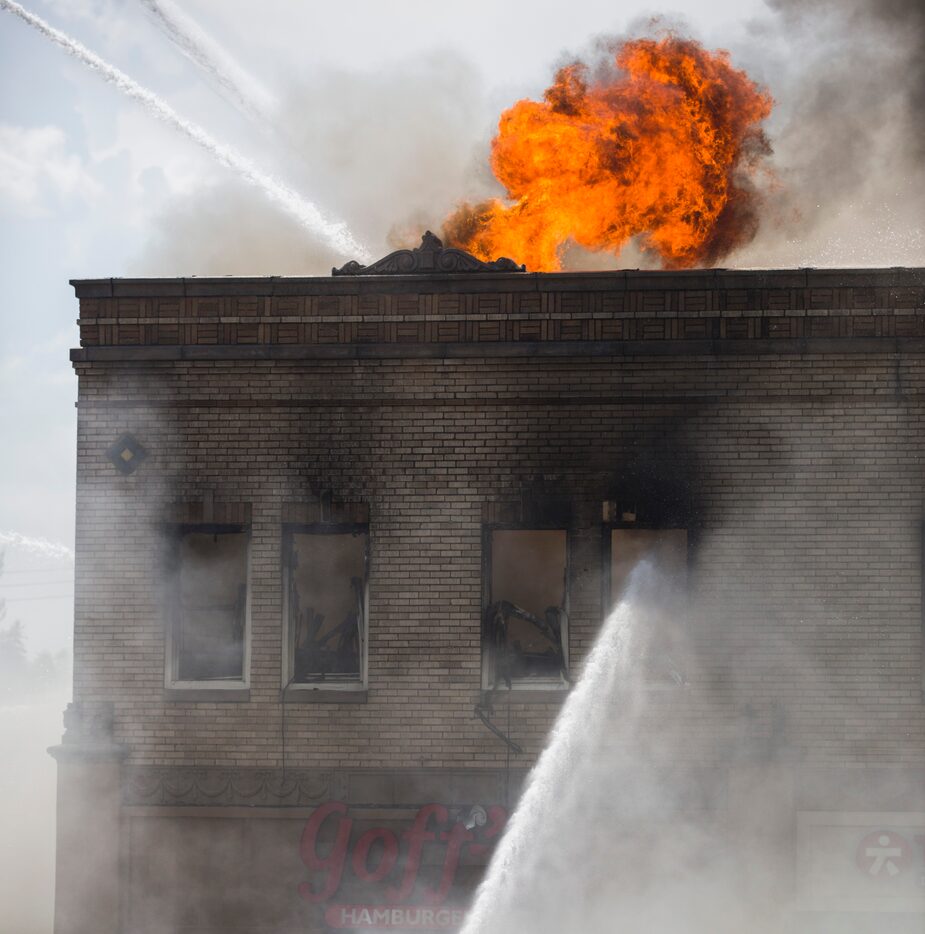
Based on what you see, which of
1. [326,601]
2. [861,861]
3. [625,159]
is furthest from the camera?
[625,159]

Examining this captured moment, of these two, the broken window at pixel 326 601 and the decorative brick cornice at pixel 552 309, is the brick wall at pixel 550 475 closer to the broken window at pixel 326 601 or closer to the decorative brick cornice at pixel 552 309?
the decorative brick cornice at pixel 552 309

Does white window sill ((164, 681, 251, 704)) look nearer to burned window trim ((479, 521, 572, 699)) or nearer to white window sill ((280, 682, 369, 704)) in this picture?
white window sill ((280, 682, 369, 704))

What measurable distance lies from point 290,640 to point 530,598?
7.58 ft

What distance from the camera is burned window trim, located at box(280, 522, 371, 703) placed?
1083 cm

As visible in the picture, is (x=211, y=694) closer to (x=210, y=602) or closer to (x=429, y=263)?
(x=210, y=602)

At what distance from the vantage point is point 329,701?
35.5ft

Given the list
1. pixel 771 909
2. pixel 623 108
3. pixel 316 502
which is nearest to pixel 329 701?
pixel 316 502

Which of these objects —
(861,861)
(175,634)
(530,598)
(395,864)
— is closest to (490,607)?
(530,598)

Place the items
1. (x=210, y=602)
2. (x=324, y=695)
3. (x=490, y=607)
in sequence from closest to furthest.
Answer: (x=324, y=695)
(x=490, y=607)
(x=210, y=602)

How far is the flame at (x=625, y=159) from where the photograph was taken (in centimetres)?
1238

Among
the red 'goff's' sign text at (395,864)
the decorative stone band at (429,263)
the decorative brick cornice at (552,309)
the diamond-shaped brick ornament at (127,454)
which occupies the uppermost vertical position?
the decorative stone band at (429,263)

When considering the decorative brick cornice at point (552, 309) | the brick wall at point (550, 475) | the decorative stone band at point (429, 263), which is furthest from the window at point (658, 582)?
the decorative stone band at point (429, 263)

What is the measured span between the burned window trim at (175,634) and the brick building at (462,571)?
0.14ft

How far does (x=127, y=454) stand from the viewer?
1113 centimetres
